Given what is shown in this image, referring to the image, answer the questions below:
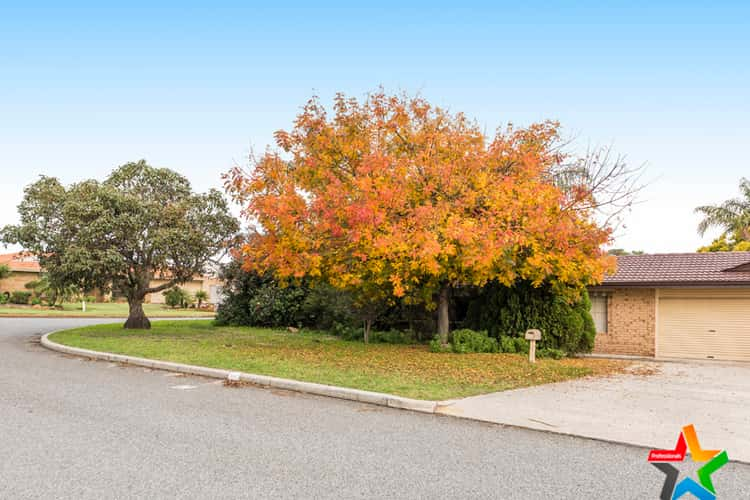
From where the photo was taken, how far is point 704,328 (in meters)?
18.5

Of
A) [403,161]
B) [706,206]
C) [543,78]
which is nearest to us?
[403,161]

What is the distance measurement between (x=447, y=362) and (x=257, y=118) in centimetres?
1039

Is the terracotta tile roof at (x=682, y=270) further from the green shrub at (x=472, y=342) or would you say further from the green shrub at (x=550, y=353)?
the green shrub at (x=472, y=342)

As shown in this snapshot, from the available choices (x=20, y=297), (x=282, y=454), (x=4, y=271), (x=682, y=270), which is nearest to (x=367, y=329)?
(x=682, y=270)

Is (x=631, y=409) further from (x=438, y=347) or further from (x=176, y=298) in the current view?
(x=176, y=298)

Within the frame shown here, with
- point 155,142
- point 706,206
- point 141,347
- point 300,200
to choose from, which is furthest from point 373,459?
point 706,206

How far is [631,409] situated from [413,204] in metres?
7.97

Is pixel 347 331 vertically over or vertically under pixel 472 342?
under

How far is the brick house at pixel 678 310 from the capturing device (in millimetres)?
18125

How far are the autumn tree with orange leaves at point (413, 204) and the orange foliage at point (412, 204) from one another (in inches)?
1.3

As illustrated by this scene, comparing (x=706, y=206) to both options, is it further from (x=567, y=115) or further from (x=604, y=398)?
(x=604, y=398)

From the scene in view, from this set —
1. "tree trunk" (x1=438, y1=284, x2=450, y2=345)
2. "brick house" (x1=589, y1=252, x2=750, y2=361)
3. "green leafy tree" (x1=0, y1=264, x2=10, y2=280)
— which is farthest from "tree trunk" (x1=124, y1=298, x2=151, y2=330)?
"green leafy tree" (x1=0, y1=264, x2=10, y2=280)

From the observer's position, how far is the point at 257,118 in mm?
19391

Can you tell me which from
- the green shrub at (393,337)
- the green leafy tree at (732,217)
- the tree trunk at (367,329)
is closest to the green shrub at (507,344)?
the green shrub at (393,337)
